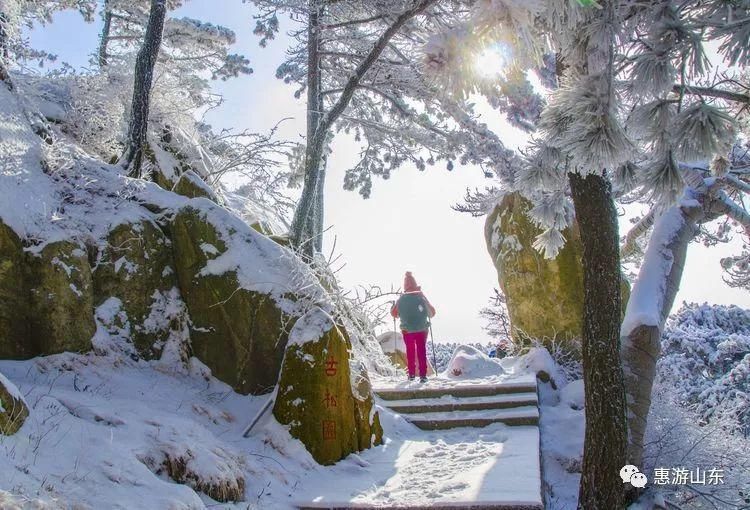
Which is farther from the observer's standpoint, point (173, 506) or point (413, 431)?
point (413, 431)

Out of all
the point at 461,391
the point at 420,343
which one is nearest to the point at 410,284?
the point at 420,343

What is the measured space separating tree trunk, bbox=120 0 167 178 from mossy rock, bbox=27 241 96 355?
2.27 metres

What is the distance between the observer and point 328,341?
6.09 meters

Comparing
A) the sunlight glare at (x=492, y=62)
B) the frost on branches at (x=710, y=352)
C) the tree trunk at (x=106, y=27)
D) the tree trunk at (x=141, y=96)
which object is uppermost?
the tree trunk at (x=106, y=27)

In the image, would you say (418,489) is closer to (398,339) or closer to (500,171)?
(500,171)

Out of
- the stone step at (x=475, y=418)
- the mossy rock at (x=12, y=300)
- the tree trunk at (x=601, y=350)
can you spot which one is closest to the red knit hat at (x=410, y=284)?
the stone step at (x=475, y=418)

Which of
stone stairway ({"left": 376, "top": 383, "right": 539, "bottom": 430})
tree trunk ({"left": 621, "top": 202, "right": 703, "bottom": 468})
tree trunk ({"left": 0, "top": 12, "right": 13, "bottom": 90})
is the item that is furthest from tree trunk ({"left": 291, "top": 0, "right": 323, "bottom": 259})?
tree trunk ({"left": 621, "top": 202, "right": 703, "bottom": 468})

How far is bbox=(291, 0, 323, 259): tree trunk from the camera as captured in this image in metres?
9.56

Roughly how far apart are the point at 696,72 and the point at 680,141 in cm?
47

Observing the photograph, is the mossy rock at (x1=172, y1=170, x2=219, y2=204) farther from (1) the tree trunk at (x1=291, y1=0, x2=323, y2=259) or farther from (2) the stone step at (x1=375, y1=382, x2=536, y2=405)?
(2) the stone step at (x1=375, y1=382, x2=536, y2=405)

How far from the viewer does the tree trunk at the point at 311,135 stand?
9.56 meters

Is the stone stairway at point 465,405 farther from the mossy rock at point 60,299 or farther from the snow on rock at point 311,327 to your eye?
the mossy rock at point 60,299

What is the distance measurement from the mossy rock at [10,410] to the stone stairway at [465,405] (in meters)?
5.33

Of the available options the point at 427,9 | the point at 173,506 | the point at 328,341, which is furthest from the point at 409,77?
the point at 173,506
